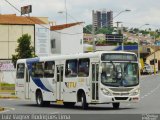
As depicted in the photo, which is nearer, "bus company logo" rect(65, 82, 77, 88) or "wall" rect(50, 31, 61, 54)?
"bus company logo" rect(65, 82, 77, 88)

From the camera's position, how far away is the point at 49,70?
33.5 m

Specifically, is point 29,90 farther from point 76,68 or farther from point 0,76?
point 0,76

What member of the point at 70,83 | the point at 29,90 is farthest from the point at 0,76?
the point at 70,83

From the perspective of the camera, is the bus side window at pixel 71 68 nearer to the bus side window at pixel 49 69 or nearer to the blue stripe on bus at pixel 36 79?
the bus side window at pixel 49 69

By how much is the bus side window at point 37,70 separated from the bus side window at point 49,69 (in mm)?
467

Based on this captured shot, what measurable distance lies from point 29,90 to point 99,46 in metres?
103

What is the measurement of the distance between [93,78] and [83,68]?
1.00 m

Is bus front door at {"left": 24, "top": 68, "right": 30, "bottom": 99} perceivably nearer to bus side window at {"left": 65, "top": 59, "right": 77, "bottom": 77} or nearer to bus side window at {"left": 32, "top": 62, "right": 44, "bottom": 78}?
bus side window at {"left": 32, "top": 62, "right": 44, "bottom": 78}

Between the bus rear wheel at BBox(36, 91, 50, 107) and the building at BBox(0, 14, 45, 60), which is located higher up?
the building at BBox(0, 14, 45, 60)

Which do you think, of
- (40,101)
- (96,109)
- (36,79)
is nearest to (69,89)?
(96,109)

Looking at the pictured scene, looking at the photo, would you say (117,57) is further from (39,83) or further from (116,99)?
(39,83)

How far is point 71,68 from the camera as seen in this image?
31.2 m

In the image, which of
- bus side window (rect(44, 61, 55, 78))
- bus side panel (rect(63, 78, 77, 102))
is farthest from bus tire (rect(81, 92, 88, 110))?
bus side window (rect(44, 61, 55, 78))

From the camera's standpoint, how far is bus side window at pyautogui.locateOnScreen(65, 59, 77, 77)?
30.8 metres
